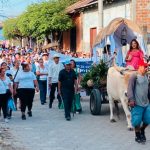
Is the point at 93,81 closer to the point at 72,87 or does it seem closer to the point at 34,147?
the point at 72,87

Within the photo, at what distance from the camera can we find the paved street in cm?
1101

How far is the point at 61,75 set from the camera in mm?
15086

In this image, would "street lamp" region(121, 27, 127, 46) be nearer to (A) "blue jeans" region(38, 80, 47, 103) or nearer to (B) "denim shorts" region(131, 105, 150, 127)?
(A) "blue jeans" region(38, 80, 47, 103)

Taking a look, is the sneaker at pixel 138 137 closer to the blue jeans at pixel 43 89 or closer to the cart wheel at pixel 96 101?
the cart wheel at pixel 96 101

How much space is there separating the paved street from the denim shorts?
47 cm

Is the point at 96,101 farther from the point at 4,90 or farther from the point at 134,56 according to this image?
the point at 4,90

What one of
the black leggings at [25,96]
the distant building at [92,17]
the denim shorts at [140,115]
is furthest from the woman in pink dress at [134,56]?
the distant building at [92,17]

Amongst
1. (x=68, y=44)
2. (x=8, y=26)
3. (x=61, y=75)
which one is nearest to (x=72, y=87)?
(x=61, y=75)

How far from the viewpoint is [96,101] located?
15281 mm

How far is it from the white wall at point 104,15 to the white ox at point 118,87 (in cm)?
1258

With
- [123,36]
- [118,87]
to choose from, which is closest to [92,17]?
[123,36]

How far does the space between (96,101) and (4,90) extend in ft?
8.62

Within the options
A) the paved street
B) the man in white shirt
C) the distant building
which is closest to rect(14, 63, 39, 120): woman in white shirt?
the paved street

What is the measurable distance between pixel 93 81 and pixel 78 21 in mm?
21323
